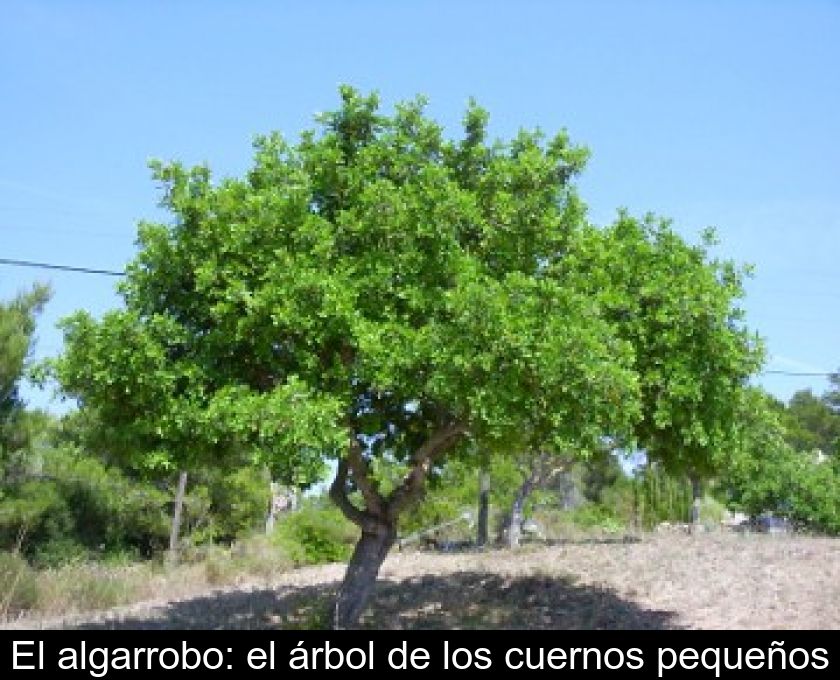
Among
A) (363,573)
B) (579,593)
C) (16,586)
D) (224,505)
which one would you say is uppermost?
(224,505)

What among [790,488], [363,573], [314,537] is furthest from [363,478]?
[790,488]

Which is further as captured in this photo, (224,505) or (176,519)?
(224,505)

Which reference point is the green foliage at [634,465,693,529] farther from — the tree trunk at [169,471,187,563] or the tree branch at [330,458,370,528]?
the tree branch at [330,458,370,528]

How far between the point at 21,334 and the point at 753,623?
1469cm

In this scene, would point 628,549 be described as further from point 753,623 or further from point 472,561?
point 753,623

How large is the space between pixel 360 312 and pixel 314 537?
13.9m

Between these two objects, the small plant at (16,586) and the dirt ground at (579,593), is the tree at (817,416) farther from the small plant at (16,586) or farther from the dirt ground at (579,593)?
the small plant at (16,586)

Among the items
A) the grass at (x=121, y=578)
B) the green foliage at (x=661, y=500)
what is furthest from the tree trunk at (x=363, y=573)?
the green foliage at (x=661, y=500)

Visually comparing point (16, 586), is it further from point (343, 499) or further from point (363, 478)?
point (363, 478)

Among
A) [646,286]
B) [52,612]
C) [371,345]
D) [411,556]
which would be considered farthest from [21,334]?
[646,286]

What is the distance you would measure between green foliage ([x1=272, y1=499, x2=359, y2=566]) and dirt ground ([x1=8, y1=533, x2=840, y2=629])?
339 cm

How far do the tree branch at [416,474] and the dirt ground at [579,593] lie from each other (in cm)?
199

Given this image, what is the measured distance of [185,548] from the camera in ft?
76.6
